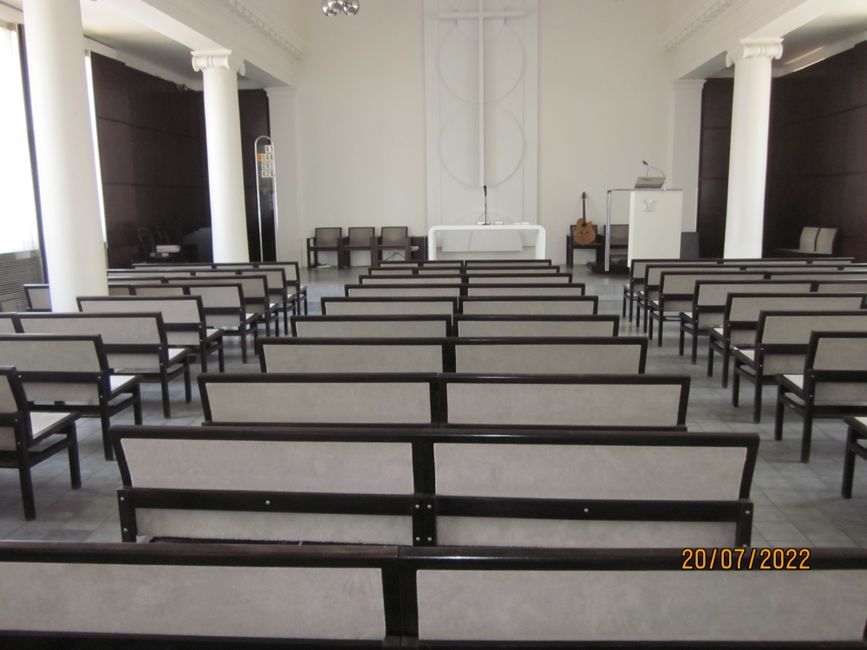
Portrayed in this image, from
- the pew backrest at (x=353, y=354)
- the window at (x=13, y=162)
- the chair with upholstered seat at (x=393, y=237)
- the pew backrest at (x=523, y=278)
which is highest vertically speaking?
the window at (x=13, y=162)

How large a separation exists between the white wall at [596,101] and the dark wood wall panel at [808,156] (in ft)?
3.45

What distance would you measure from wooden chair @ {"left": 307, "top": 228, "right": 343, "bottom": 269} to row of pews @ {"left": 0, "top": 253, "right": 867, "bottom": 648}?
10360 mm

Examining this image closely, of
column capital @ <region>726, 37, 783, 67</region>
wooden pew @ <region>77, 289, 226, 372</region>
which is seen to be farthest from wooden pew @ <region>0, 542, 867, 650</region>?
column capital @ <region>726, 37, 783, 67</region>

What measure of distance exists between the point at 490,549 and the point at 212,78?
32.6ft

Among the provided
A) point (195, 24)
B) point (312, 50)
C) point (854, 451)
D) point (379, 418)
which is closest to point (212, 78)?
point (195, 24)

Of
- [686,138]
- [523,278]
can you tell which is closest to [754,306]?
[523,278]

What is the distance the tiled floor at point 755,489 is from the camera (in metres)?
2.81

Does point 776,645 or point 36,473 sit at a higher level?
point 776,645

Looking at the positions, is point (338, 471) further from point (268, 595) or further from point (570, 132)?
point (570, 132)

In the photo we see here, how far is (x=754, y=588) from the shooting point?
1163 millimetres

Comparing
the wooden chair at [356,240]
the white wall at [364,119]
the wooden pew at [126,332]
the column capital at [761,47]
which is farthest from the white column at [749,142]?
the wooden pew at [126,332]

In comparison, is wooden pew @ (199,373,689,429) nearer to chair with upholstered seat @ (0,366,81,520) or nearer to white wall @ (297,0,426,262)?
chair with upholstered seat @ (0,366,81,520)

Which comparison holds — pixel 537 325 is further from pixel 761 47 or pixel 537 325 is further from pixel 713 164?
pixel 713 164

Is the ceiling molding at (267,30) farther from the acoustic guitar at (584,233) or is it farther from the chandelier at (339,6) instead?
the acoustic guitar at (584,233)
